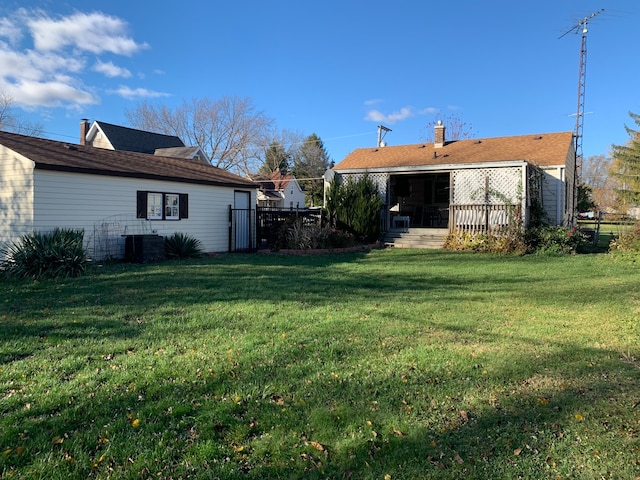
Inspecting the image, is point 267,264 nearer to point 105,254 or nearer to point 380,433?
point 105,254

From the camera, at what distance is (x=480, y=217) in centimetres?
1558

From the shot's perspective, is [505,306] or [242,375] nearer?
[242,375]

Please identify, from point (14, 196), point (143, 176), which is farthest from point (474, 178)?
Result: point (14, 196)

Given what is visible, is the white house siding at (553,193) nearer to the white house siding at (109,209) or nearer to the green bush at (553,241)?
the green bush at (553,241)

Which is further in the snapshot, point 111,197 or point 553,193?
point 553,193

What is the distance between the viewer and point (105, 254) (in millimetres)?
11930

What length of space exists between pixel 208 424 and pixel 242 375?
0.81 m

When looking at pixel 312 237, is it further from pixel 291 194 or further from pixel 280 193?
pixel 291 194

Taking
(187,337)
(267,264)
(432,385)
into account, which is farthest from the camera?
(267,264)

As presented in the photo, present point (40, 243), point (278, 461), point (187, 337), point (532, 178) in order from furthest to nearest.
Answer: point (532, 178), point (40, 243), point (187, 337), point (278, 461)

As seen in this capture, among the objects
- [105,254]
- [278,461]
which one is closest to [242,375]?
[278,461]

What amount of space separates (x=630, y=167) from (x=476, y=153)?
19751mm

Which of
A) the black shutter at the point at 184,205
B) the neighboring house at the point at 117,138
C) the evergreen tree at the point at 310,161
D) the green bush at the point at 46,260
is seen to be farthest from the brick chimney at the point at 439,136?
the evergreen tree at the point at 310,161

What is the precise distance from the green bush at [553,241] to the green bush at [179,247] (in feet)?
34.3
